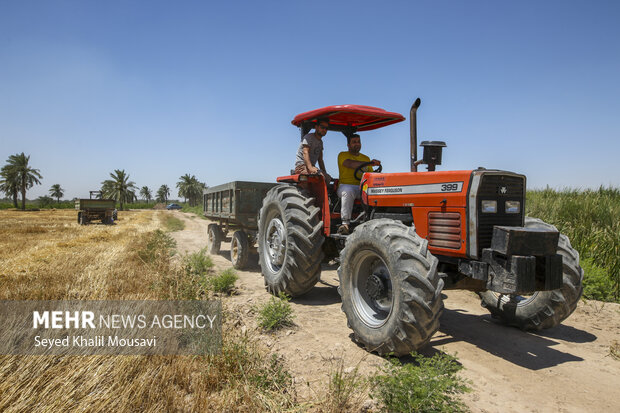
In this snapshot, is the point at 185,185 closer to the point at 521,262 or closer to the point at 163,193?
the point at 163,193

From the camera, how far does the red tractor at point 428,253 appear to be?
3371 mm

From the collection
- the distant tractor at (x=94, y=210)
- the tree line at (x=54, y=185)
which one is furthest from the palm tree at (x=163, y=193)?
the distant tractor at (x=94, y=210)

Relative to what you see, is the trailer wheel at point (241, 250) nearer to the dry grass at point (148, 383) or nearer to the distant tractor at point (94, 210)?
the dry grass at point (148, 383)

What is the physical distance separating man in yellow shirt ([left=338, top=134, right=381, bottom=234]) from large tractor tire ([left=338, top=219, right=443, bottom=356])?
102 centimetres

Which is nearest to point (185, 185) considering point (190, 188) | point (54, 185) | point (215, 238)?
point (190, 188)

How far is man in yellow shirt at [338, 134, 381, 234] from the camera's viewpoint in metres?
5.25

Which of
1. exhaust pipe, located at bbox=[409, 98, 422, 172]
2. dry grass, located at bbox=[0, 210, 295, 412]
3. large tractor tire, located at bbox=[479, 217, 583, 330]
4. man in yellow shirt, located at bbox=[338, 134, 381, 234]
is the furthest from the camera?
man in yellow shirt, located at bbox=[338, 134, 381, 234]

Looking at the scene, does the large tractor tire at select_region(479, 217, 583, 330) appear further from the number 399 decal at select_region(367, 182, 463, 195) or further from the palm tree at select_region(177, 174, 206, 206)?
the palm tree at select_region(177, 174, 206, 206)

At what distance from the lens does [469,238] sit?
367cm

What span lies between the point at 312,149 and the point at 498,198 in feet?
10.3

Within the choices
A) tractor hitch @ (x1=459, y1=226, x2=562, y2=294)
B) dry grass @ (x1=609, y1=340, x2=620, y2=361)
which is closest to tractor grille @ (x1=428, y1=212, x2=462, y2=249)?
tractor hitch @ (x1=459, y1=226, x2=562, y2=294)

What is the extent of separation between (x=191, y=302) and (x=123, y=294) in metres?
0.96

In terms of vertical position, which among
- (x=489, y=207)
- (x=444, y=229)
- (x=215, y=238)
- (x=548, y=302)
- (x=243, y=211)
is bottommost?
(x=548, y=302)

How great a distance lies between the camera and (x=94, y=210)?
912 inches
